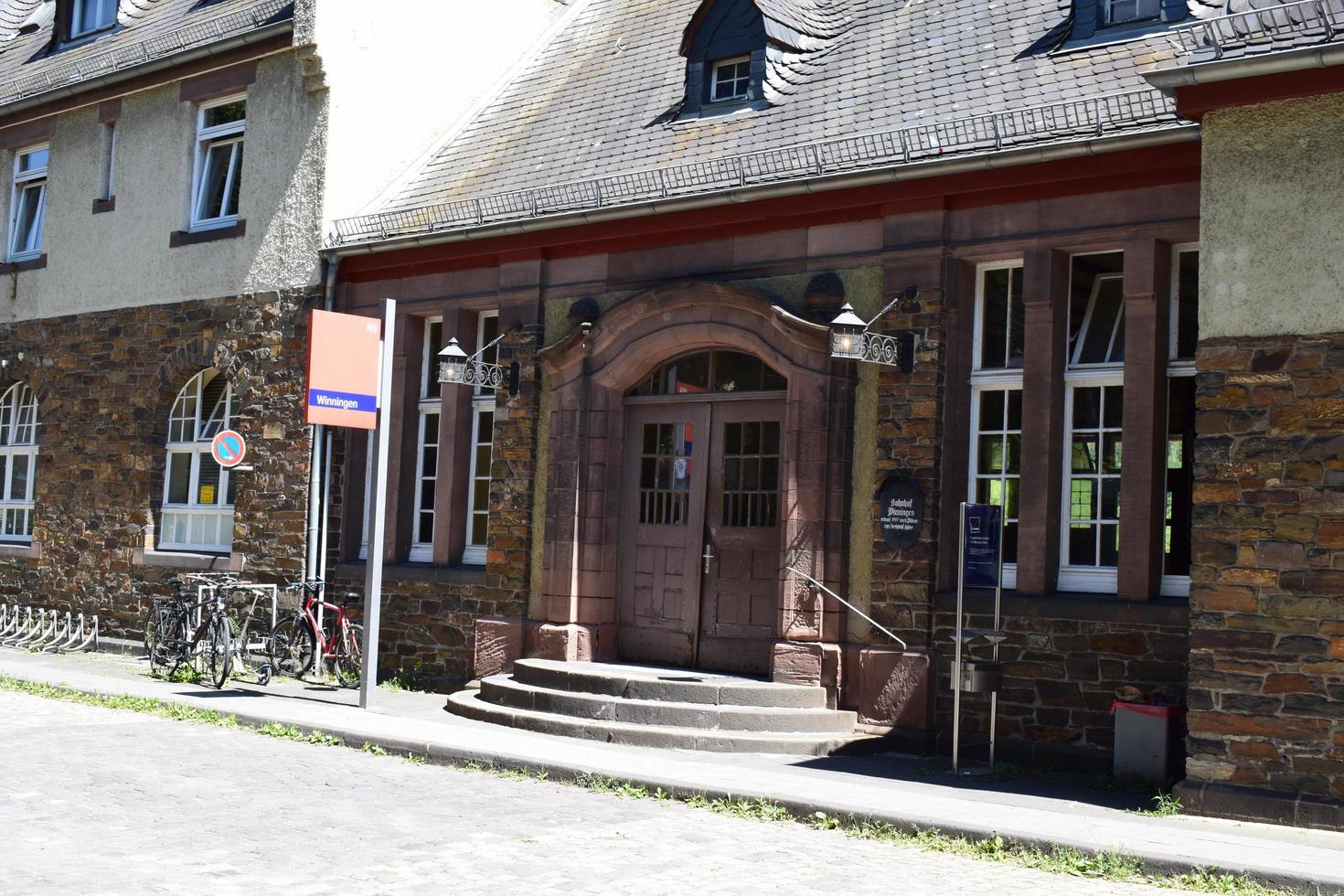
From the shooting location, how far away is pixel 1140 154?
1024cm

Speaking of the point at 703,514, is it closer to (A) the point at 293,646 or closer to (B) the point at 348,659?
(B) the point at 348,659

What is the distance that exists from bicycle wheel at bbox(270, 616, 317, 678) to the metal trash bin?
8037 millimetres

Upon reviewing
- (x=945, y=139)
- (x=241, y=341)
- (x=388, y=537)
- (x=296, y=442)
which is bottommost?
(x=388, y=537)

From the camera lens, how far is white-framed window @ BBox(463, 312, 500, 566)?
1491cm

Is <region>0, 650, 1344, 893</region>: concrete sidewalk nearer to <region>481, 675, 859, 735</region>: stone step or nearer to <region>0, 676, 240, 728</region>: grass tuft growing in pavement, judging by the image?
<region>0, 676, 240, 728</region>: grass tuft growing in pavement

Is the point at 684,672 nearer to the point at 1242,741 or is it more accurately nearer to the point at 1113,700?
the point at 1113,700

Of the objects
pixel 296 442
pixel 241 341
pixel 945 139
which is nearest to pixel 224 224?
pixel 241 341

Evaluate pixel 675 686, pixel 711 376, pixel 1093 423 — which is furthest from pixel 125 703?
pixel 1093 423

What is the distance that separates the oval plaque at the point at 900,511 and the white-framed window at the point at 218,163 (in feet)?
30.8

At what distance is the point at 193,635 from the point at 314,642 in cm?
128

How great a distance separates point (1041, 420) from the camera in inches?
425

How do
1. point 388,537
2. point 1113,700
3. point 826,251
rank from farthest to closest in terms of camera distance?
point 388,537
point 826,251
point 1113,700

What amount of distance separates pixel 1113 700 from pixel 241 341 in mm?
10687

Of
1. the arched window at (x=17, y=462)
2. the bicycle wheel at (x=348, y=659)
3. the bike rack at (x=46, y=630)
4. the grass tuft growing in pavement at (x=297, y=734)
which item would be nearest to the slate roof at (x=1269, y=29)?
the grass tuft growing in pavement at (x=297, y=734)
